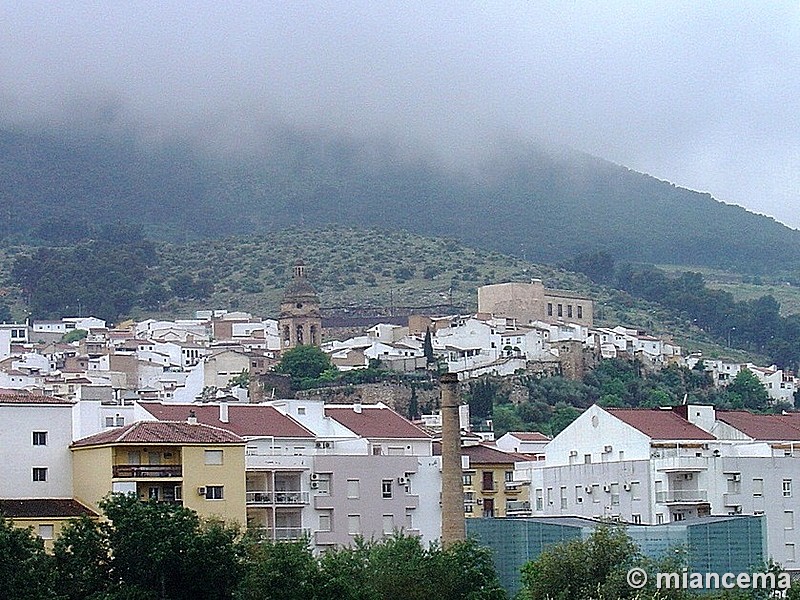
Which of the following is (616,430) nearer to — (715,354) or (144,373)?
(144,373)

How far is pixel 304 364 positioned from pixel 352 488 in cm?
7859

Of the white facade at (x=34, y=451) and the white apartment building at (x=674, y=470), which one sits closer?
the white facade at (x=34, y=451)

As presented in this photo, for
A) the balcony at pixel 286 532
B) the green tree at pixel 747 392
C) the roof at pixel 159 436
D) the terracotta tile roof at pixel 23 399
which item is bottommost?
the balcony at pixel 286 532

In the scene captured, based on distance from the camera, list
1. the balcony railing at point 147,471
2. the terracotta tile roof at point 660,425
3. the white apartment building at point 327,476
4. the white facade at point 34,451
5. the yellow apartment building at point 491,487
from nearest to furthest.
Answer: the balcony railing at point 147,471 < the white facade at point 34,451 < the white apartment building at point 327,476 < the terracotta tile roof at point 660,425 < the yellow apartment building at point 491,487

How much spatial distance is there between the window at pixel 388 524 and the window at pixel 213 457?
9550mm

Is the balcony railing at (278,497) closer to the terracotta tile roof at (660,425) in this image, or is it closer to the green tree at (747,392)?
the terracotta tile roof at (660,425)

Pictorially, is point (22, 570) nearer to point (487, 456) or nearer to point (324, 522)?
point (324, 522)

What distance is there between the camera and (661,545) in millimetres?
60000

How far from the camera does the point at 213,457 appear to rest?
6038 centimetres

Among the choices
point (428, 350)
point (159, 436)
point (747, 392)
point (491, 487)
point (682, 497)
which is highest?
point (428, 350)

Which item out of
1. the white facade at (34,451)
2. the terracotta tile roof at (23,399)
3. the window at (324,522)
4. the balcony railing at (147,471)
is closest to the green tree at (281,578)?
the balcony railing at (147,471)

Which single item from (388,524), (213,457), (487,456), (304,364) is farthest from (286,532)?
(304,364)

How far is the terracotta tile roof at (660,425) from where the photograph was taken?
72.1 metres

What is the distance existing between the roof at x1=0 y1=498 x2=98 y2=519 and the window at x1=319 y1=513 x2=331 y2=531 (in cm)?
1134
